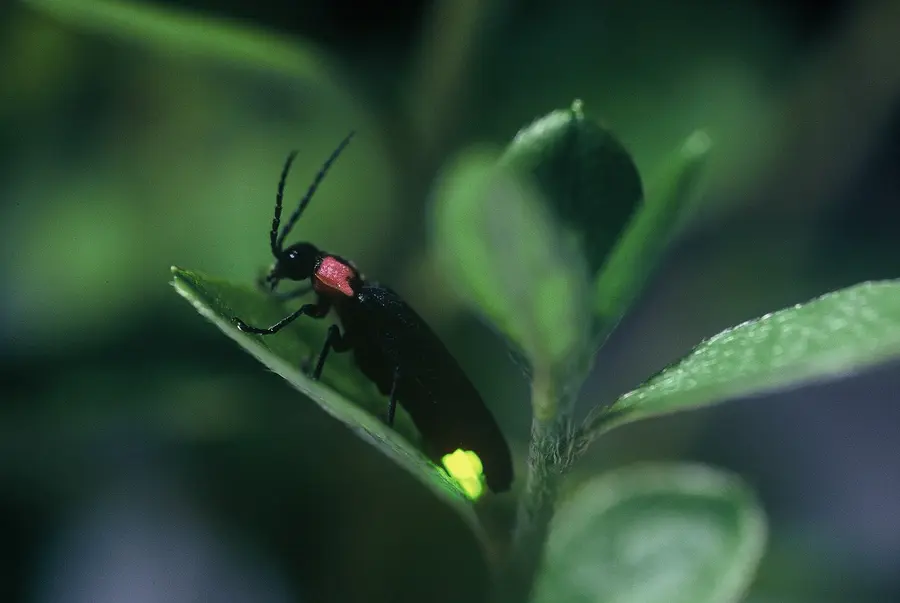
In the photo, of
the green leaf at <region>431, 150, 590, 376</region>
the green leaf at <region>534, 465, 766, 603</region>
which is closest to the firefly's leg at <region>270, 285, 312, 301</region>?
the green leaf at <region>534, 465, 766, 603</region>

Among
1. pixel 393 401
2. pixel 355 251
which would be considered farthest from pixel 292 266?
pixel 355 251

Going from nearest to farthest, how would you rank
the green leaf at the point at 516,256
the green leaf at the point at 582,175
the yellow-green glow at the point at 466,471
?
the green leaf at the point at 516,256 → the green leaf at the point at 582,175 → the yellow-green glow at the point at 466,471

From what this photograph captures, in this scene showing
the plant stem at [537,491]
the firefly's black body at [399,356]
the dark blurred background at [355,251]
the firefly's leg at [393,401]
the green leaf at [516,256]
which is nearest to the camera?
the green leaf at [516,256]

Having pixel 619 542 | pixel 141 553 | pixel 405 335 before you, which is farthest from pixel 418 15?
pixel 619 542

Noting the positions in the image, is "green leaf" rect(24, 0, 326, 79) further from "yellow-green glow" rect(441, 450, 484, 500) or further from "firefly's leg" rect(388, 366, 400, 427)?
"yellow-green glow" rect(441, 450, 484, 500)

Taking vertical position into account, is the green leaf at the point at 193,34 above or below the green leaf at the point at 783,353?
above

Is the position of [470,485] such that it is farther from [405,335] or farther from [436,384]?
[405,335]

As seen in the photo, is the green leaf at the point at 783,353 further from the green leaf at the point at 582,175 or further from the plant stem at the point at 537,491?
the green leaf at the point at 582,175

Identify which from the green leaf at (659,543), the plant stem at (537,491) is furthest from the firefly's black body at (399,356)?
the plant stem at (537,491)
